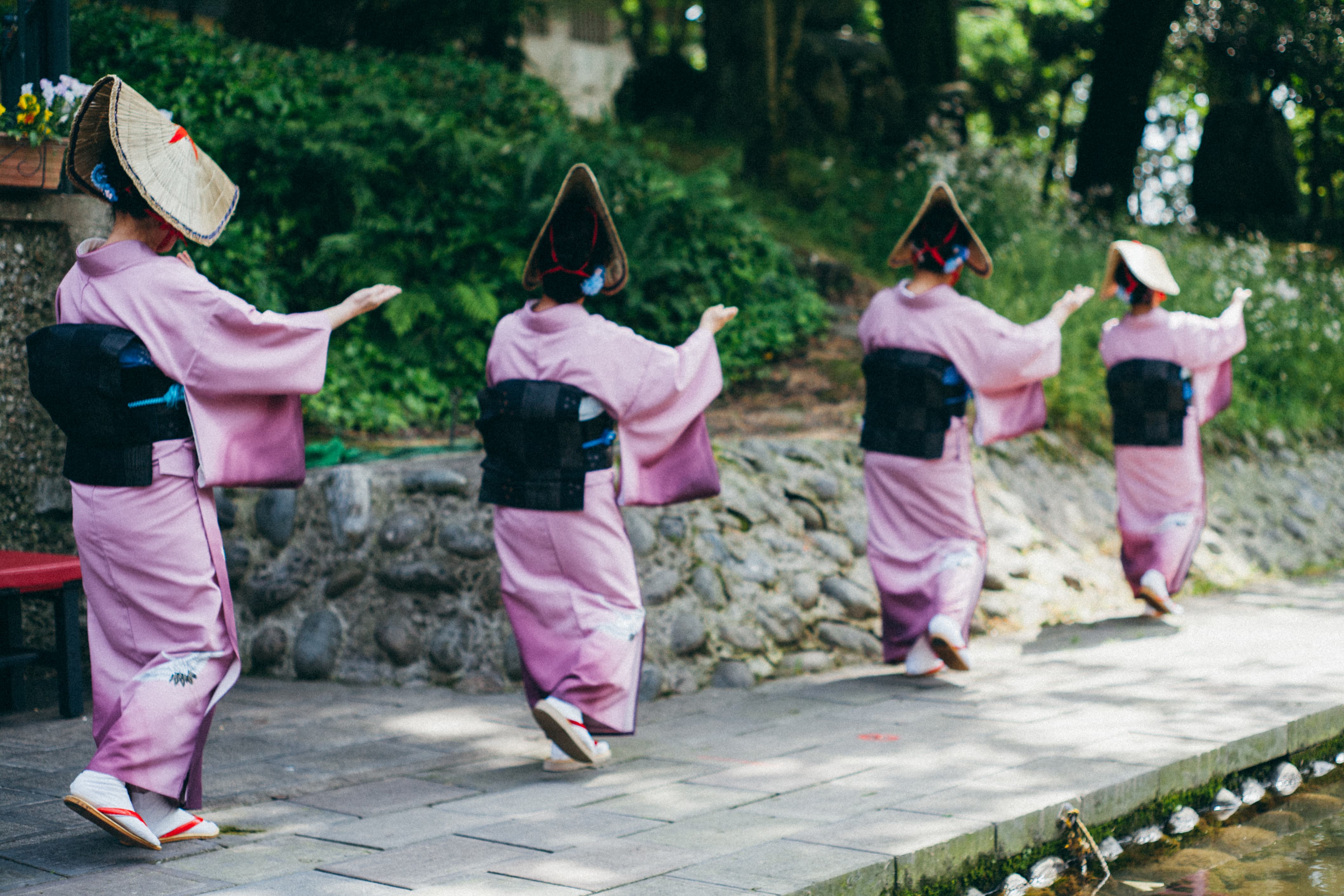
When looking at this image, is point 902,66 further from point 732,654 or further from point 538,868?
point 538,868

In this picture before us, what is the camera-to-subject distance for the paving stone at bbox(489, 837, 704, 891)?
10.5 ft

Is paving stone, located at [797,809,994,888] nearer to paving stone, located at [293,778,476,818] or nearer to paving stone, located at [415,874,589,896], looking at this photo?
paving stone, located at [415,874,589,896]

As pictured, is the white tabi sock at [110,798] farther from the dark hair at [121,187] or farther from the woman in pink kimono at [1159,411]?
the woman in pink kimono at [1159,411]

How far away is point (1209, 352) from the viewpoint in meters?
7.18

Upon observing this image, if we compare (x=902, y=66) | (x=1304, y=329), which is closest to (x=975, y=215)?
(x=1304, y=329)

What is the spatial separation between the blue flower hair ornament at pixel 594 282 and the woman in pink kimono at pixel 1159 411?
354 cm

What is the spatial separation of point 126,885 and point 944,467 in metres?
3.80

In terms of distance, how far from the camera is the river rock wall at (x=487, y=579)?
5.90 m

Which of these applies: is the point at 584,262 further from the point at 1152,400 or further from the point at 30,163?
the point at 1152,400

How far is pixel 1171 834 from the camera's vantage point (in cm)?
416

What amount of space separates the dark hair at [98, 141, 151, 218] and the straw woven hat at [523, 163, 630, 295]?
52.2 inches

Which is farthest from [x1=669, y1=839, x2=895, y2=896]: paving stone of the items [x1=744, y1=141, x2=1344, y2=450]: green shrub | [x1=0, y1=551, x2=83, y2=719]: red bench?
[x1=744, y1=141, x2=1344, y2=450]: green shrub

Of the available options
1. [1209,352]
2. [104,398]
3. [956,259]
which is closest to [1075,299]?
[956,259]

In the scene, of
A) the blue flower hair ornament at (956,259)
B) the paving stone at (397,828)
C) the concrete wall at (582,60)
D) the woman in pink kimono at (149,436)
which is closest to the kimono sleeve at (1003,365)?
the blue flower hair ornament at (956,259)
